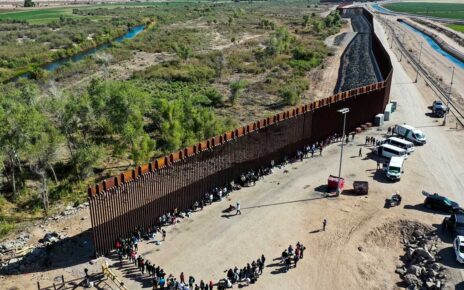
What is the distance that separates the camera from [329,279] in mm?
24750

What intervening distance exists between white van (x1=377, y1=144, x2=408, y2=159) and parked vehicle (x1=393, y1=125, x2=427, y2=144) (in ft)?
11.8

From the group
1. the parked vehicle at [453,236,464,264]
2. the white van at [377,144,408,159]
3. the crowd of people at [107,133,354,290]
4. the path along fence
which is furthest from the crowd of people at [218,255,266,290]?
the white van at [377,144,408,159]

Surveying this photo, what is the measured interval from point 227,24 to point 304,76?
8413 centimetres

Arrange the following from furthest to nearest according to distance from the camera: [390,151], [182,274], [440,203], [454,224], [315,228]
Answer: [390,151] → [440,203] → [315,228] → [454,224] → [182,274]

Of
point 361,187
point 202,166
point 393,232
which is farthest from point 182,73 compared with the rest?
point 393,232

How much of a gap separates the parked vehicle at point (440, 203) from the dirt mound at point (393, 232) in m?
2.43

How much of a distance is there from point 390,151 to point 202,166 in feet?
58.0

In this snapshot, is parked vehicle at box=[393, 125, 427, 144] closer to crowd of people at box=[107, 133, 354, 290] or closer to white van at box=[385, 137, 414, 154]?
white van at box=[385, 137, 414, 154]

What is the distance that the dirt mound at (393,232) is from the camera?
28359 mm

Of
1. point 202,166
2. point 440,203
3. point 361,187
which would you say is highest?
Answer: point 202,166

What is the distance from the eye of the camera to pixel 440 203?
3078cm

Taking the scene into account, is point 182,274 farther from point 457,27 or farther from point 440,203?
point 457,27

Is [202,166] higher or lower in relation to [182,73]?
lower

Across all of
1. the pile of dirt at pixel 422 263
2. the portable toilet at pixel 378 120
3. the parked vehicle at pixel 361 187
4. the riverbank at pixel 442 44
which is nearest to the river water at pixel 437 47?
the riverbank at pixel 442 44
